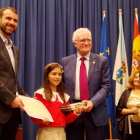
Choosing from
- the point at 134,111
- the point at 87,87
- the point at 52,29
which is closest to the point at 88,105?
the point at 87,87

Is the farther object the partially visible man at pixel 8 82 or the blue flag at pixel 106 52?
the blue flag at pixel 106 52

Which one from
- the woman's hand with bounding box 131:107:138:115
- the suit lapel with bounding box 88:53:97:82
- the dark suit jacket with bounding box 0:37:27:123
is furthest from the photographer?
the woman's hand with bounding box 131:107:138:115

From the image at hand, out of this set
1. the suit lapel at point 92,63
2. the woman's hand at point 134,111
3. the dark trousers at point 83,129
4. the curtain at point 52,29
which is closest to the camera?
the dark trousers at point 83,129

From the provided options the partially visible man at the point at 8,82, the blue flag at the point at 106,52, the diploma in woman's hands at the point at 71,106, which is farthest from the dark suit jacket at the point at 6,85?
the blue flag at the point at 106,52

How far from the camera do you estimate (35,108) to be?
7.07ft

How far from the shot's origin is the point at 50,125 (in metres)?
2.37

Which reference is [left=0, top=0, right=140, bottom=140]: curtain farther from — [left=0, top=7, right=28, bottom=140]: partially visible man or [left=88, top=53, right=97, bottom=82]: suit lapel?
[left=0, top=7, right=28, bottom=140]: partially visible man

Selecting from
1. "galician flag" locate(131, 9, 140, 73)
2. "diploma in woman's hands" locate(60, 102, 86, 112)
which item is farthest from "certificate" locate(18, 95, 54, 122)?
"galician flag" locate(131, 9, 140, 73)

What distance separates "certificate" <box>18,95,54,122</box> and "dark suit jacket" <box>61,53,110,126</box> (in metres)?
0.42

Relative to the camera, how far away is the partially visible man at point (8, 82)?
6.67 feet

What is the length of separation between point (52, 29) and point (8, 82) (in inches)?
110

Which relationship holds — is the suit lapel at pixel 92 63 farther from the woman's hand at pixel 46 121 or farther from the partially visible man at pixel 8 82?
the partially visible man at pixel 8 82

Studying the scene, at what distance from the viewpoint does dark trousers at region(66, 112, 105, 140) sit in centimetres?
249

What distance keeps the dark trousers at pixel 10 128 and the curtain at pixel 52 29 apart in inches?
90.1
